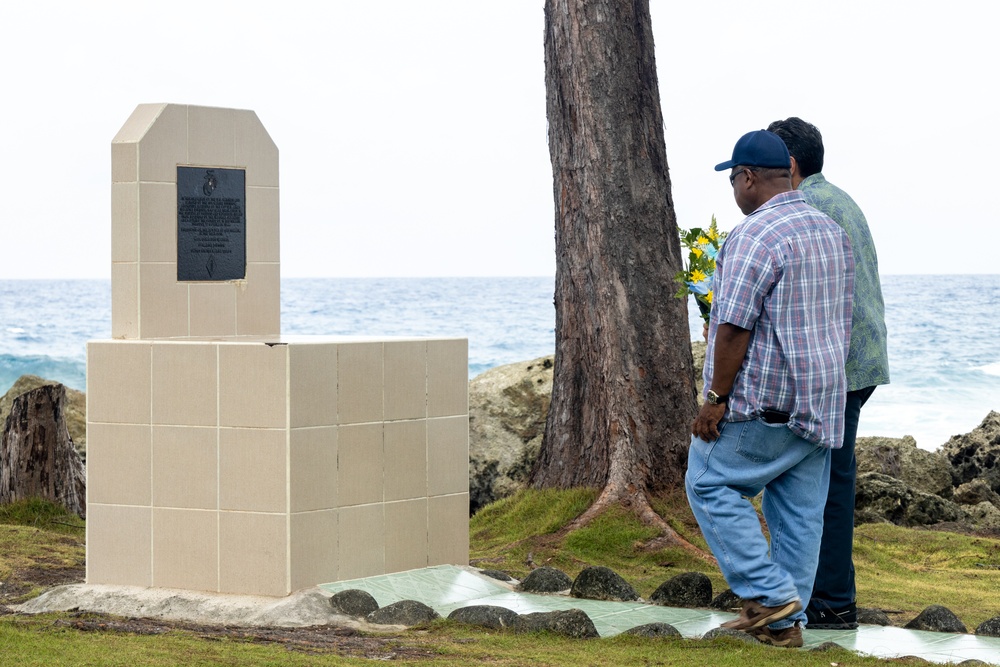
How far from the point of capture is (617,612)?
6164mm

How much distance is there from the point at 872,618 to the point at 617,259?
150 inches

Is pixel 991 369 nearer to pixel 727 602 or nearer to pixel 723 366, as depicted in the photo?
pixel 727 602

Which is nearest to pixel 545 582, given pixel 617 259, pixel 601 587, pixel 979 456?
pixel 601 587

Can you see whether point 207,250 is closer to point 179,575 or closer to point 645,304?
point 179,575

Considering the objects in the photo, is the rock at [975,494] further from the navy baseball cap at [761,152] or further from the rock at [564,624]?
the navy baseball cap at [761,152]

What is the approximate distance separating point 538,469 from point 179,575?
12.0ft

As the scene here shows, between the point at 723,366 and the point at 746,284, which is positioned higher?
the point at 746,284

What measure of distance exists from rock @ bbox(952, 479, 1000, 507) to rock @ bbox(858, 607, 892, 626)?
712 centimetres

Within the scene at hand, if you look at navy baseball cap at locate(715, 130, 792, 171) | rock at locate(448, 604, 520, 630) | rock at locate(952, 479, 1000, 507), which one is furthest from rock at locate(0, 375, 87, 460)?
navy baseball cap at locate(715, 130, 792, 171)

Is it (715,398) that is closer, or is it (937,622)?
(715,398)

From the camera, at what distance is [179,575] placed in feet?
21.8

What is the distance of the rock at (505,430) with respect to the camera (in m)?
12.2

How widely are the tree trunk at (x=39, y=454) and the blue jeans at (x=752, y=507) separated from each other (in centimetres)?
719

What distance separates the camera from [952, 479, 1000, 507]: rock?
1259 cm
